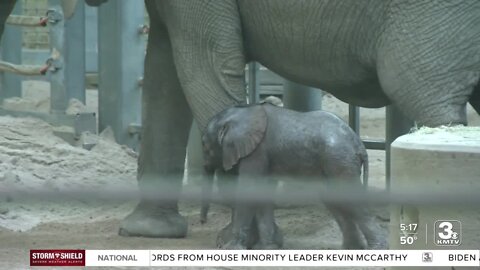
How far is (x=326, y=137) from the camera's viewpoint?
18.0 ft

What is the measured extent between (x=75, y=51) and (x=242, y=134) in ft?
12.2

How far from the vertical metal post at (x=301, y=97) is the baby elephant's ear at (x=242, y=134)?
1.79 m

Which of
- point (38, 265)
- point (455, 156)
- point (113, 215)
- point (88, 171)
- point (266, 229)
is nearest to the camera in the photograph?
point (455, 156)

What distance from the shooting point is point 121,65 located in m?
8.70

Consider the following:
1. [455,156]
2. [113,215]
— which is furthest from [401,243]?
[113,215]

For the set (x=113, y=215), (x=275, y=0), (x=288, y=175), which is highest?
(x=275, y=0)

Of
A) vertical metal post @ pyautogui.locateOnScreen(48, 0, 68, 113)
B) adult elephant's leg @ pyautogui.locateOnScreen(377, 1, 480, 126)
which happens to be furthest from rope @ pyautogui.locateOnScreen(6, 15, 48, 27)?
adult elephant's leg @ pyautogui.locateOnScreen(377, 1, 480, 126)

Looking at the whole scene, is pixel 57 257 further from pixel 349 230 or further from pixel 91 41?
pixel 91 41

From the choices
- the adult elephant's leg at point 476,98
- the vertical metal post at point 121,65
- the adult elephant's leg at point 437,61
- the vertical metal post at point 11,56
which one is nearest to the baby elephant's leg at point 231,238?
the adult elephant's leg at point 437,61

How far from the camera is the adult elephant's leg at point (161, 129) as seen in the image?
21.0 ft

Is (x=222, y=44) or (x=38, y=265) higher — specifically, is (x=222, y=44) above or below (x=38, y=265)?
above

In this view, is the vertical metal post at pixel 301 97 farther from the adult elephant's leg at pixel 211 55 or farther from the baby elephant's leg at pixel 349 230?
the baby elephant's leg at pixel 349 230

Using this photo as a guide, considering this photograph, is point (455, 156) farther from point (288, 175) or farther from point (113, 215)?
point (113, 215)

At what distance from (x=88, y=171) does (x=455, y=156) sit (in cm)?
416
